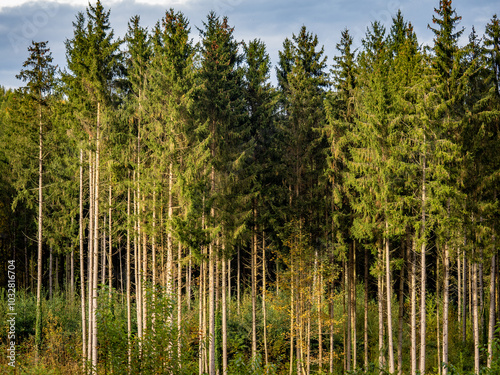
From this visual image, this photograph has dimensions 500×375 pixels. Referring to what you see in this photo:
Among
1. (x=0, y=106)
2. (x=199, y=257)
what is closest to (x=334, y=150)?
(x=199, y=257)

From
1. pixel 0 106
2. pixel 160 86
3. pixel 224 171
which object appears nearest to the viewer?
pixel 160 86

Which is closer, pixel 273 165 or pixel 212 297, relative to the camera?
pixel 212 297

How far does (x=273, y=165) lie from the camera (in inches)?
970

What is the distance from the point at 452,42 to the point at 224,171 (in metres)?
11.2

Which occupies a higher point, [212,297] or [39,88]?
[39,88]

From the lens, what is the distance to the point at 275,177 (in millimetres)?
25531

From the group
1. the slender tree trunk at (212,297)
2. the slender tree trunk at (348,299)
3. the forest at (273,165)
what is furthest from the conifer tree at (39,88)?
the slender tree trunk at (348,299)

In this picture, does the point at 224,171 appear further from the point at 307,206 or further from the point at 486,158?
the point at 486,158

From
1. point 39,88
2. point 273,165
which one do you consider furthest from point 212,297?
point 39,88

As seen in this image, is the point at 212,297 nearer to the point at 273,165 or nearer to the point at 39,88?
the point at 273,165

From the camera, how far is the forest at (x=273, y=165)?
18.8m

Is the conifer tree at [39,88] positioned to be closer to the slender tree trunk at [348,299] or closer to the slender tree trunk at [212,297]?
the slender tree trunk at [212,297]

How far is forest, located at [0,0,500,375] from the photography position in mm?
18781

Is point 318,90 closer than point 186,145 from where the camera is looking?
No
